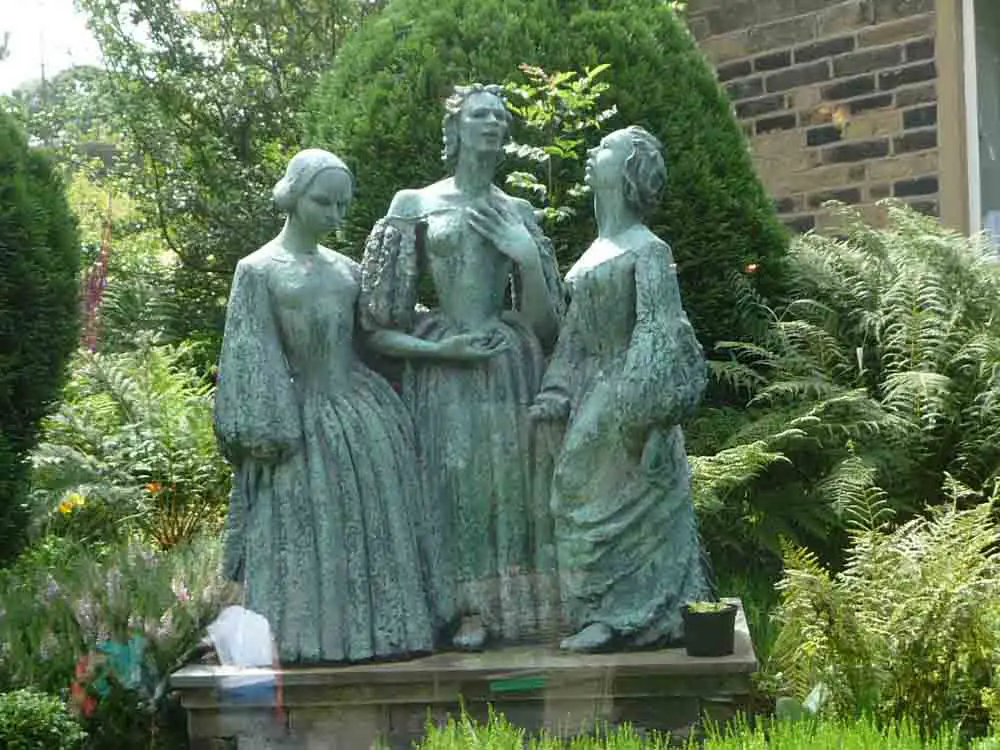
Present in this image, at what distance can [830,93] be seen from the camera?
431 inches

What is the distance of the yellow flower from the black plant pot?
15.3 ft

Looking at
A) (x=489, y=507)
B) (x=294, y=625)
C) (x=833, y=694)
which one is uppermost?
(x=489, y=507)

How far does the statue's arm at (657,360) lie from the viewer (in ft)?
17.2

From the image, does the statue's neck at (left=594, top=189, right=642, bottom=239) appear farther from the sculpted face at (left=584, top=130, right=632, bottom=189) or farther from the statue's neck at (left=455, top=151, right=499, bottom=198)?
the statue's neck at (left=455, top=151, right=499, bottom=198)

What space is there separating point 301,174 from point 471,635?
1.80 metres

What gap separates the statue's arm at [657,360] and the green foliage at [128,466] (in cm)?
396

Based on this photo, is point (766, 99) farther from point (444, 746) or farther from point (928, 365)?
point (444, 746)

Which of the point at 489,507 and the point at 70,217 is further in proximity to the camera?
the point at 70,217

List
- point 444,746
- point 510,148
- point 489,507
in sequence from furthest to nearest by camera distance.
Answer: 1. point 510,148
2. point 489,507
3. point 444,746

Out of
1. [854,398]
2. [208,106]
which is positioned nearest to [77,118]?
[208,106]

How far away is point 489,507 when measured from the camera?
221 inches

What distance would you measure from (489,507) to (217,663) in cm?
114

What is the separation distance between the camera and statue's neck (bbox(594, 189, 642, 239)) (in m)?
5.50

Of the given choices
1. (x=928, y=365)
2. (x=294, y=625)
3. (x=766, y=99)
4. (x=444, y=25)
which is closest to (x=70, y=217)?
(x=444, y=25)
